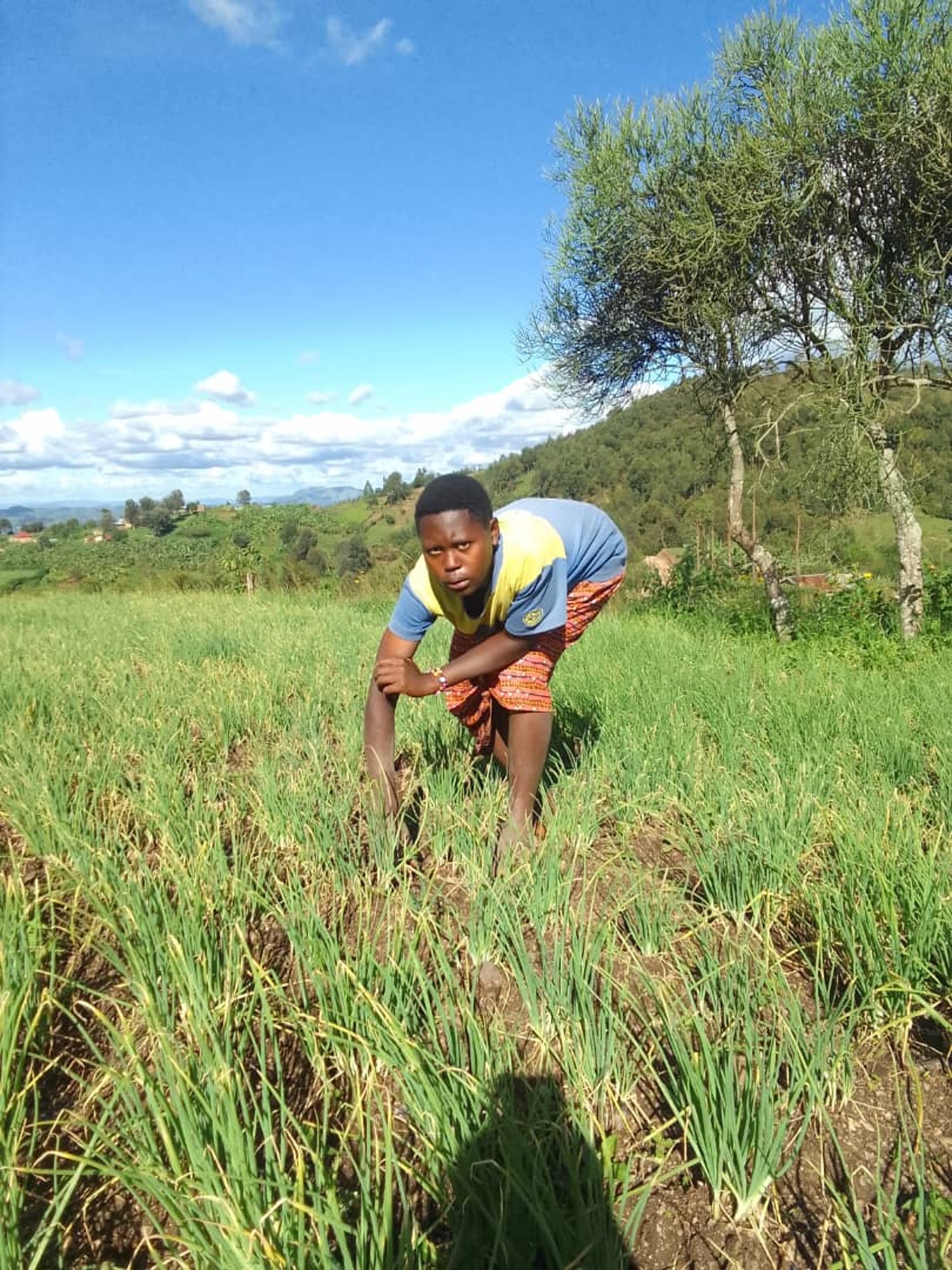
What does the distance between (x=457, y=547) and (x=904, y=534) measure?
6061 millimetres

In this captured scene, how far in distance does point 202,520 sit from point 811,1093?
68690 millimetres

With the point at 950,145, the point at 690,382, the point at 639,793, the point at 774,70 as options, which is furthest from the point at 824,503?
the point at 639,793

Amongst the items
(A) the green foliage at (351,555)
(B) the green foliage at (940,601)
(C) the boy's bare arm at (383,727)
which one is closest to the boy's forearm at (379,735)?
(C) the boy's bare arm at (383,727)

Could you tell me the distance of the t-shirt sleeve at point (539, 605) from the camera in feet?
7.10

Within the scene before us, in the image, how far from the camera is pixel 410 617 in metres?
2.27

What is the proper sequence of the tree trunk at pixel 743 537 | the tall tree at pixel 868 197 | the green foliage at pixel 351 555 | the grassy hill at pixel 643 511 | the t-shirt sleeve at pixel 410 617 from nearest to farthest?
1. the t-shirt sleeve at pixel 410 617
2. the tall tree at pixel 868 197
3. the grassy hill at pixel 643 511
4. the tree trunk at pixel 743 537
5. the green foliage at pixel 351 555

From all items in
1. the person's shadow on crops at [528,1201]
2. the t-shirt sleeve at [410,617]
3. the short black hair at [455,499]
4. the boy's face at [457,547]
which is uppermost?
the short black hair at [455,499]

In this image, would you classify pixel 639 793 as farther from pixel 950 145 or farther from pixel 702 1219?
pixel 950 145

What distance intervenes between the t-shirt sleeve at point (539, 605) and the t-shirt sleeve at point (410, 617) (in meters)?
0.27

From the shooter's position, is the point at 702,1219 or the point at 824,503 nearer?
the point at 702,1219

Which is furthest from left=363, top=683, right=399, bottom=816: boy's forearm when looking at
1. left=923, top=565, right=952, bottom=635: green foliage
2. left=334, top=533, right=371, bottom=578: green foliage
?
left=334, top=533, right=371, bottom=578: green foliage

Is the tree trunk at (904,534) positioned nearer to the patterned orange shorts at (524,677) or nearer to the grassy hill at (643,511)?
the grassy hill at (643,511)

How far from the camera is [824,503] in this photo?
6859mm

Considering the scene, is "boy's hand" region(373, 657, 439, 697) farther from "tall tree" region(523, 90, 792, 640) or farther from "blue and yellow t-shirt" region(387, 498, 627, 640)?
"tall tree" region(523, 90, 792, 640)
